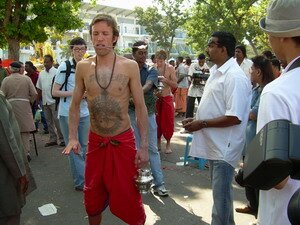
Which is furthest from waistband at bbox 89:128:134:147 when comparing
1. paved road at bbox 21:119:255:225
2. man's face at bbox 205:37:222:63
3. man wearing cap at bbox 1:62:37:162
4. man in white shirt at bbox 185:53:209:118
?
man in white shirt at bbox 185:53:209:118

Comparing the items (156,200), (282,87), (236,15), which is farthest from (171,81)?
(236,15)

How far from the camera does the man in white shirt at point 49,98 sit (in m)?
7.50

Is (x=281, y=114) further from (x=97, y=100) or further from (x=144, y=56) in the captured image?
(x=144, y=56)

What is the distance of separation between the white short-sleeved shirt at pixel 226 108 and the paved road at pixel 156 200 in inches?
50.2

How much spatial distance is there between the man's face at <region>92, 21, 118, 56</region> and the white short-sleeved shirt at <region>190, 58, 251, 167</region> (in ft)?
3.03

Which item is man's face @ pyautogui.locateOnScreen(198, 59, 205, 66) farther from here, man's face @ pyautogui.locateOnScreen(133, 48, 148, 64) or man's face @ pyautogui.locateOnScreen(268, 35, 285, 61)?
man's face @ pyautogui.locateOnScreen(268, 35, 285, 61)

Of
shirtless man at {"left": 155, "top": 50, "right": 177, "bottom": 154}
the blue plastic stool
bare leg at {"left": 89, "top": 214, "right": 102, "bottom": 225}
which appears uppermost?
shirtless man at {"left": 155, "top": 50, "right": 177, "bottom": 154}

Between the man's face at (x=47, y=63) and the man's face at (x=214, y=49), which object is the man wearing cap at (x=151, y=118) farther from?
the man's face at (x=47, y=63)

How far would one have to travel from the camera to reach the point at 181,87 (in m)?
11.0

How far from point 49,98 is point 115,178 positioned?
4.87 metres

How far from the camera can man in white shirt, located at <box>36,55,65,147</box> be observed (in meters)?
7.50

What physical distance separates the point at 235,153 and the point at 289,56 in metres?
1.56

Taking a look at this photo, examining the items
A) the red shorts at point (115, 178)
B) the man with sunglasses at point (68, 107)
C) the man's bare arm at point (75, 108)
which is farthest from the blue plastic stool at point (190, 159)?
the man's bare arm at point (75, 108)

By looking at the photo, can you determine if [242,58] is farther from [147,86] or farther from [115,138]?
[115,138]
